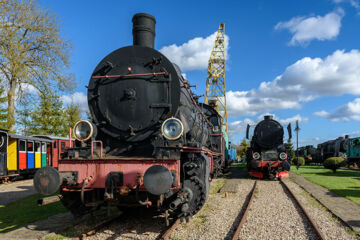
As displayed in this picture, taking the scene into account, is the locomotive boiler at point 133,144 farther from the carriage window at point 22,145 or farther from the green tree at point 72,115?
the green tree at point 72,115

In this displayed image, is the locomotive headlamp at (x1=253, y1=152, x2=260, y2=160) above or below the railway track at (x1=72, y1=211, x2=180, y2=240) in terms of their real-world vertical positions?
above

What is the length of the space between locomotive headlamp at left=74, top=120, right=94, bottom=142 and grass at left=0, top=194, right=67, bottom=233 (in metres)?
2.51

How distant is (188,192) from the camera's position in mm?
5223

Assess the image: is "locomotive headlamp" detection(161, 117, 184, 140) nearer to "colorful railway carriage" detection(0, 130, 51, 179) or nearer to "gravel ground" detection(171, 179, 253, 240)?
"gravel ground" detection(171, 179, 253, 240)

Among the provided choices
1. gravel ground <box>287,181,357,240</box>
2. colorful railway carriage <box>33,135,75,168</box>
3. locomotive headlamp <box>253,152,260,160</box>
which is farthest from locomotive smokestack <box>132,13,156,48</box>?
colorful railway carriage <box>33,135,75,168</box>

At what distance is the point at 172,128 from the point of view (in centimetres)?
493

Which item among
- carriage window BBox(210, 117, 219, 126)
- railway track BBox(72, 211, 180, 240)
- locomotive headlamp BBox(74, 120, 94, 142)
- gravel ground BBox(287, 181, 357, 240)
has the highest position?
carriage window BBox(210, 117, 219, 126)

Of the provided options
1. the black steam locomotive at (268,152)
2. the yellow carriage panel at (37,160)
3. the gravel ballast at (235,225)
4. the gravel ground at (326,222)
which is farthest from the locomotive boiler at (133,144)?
the yellow carriage panel at (37,160)

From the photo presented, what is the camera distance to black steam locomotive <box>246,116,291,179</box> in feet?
45.7

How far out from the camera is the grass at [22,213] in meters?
6.22

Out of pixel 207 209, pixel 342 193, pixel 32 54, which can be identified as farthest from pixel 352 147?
pixel 32 54

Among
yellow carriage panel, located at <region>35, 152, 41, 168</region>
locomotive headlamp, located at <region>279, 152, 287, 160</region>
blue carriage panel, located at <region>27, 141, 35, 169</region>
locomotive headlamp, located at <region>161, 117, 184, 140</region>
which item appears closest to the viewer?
locomotive headlamp, located at <region>161, 117, 184, 140</region>

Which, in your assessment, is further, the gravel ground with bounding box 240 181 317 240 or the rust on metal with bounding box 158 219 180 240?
the gravel ground with bounding box 240 181 317 240

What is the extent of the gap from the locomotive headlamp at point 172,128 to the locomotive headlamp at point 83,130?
4.71 feet
